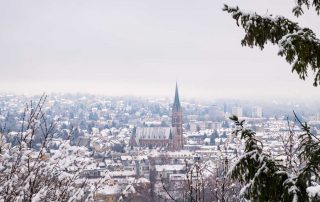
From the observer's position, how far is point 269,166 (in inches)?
99.4

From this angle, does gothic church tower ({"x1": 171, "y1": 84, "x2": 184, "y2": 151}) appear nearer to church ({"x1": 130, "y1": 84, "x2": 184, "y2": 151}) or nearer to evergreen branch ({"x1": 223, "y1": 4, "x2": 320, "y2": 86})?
church ({"x1": 130, "y1": 84, "x2": 184, "y2": 151})

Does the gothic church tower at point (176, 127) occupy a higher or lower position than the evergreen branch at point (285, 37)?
lower

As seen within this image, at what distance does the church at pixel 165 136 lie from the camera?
3004 inches

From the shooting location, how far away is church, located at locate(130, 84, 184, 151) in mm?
76312

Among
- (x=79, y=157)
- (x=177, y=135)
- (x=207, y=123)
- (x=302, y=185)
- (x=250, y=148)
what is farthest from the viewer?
(x=207, y=123)

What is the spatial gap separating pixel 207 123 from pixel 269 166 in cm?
13588

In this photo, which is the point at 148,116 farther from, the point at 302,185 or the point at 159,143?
the point at 302,185

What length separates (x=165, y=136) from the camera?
79.3 meters

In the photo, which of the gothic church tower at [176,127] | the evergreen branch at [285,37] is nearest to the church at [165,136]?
the gothic church tower at [176,127]

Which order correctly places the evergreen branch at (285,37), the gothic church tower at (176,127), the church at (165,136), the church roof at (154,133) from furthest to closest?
the church roof at (154,133) → the church at (165,136) → the gothic church tower at (176,127) → the evergreen branch at (285,37)

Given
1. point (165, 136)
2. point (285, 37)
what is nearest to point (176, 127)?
point (165, 136)

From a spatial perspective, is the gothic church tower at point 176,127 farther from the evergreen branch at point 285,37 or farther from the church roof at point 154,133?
the evergreen branch at point 285,37

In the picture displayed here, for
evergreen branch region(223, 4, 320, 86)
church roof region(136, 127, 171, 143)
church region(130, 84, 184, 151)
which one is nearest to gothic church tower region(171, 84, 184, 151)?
church region(130, 84, 184, 151)

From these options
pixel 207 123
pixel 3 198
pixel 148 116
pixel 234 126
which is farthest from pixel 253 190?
pixel 148 116
